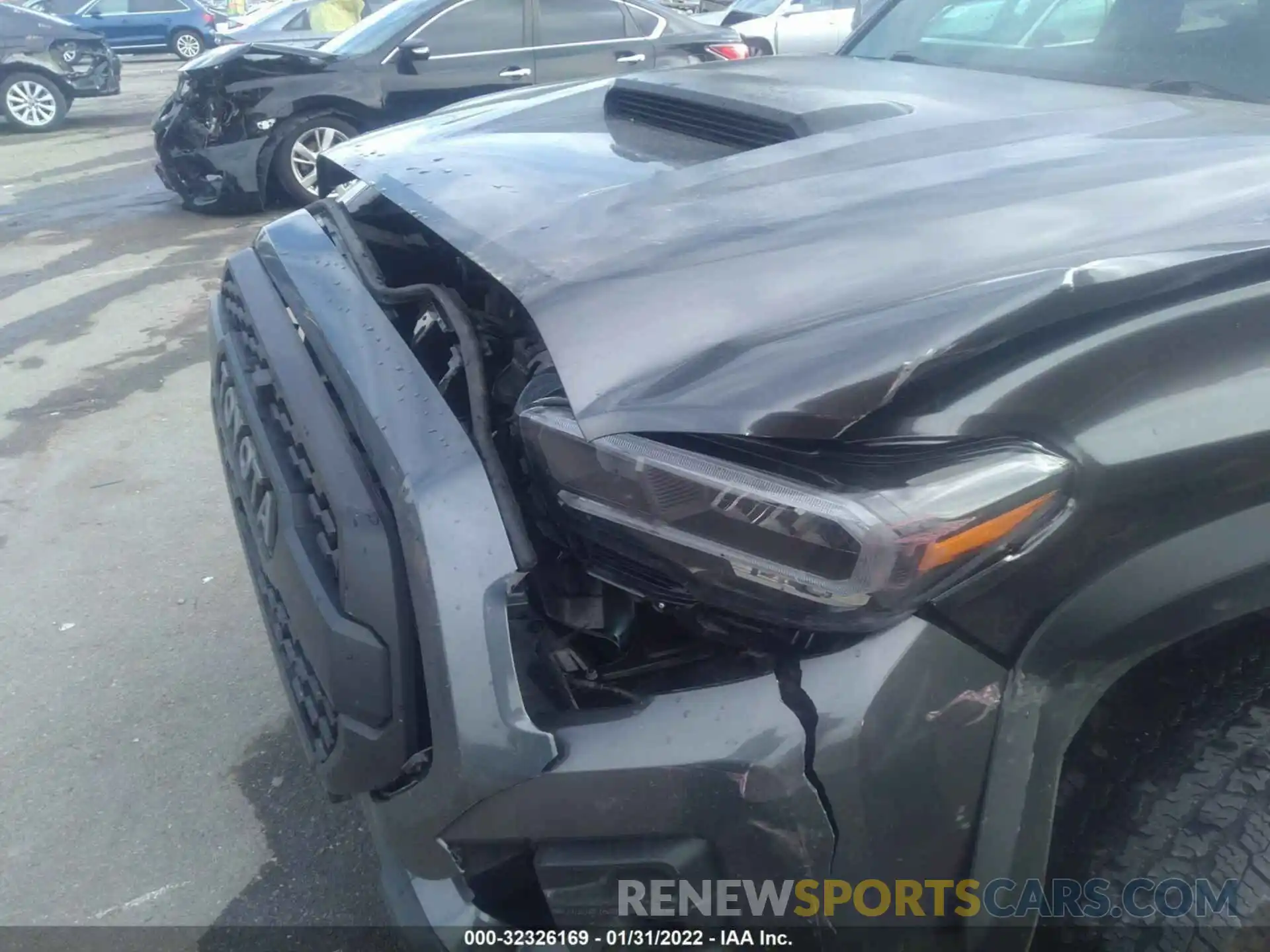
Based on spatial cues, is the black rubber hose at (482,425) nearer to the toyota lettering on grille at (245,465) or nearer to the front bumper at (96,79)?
the toyota lettering on grille at (245,465)

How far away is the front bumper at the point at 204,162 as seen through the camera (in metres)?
7.88

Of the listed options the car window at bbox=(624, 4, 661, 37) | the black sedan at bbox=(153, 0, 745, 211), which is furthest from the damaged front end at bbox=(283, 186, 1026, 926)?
the car window at bbox=(624, 4, 661, 37)

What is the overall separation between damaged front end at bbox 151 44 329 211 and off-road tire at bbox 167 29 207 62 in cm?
1443

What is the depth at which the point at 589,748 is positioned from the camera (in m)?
1.36

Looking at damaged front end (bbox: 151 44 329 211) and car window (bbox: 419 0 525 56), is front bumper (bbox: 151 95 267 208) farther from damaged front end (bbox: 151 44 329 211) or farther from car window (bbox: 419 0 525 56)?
car window (bbox: 419 0 525 56)

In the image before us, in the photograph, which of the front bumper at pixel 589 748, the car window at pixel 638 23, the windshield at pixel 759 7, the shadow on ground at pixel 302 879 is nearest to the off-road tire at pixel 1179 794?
the front bumper at pixel 589 748

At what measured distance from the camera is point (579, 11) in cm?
860

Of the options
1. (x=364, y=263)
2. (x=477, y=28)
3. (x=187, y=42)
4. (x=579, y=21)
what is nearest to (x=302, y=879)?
(x=364, y=263)

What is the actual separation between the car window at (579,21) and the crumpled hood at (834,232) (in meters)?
6.77

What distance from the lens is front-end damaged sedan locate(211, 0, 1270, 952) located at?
4.17 ft

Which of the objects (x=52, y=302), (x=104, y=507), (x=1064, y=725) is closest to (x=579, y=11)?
(x=52, y=302)

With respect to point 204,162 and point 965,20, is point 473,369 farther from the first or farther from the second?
point 204,162

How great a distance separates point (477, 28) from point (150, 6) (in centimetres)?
1516

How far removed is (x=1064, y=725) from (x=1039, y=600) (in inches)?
6.6
